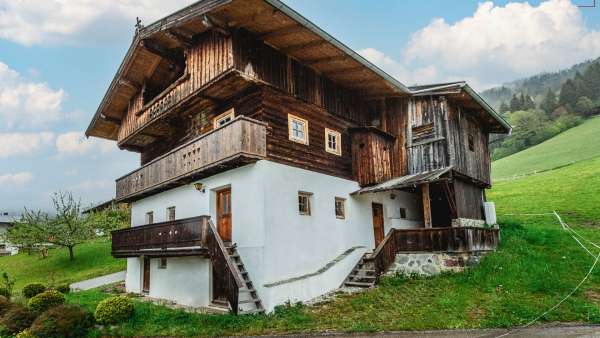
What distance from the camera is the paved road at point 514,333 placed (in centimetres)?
921

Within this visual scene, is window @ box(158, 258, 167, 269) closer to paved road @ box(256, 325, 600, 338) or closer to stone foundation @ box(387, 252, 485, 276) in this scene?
stone foundation @ box(387, 252, 485, 276)

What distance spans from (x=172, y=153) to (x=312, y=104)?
612 cm

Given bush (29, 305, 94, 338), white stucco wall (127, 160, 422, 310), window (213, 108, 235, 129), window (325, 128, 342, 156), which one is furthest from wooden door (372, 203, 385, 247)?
bush (29, 305, 94, 338)

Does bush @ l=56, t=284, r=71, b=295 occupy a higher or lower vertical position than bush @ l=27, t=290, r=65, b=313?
lower

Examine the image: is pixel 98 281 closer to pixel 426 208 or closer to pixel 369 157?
pixel 369 157

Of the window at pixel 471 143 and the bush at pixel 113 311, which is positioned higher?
the window at pixel 471 143

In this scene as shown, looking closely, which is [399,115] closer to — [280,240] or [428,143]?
[428,143]

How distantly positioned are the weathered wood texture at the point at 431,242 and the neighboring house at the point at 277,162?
0.05 metres

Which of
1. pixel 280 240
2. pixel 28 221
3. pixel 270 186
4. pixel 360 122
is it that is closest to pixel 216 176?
pixel 270 186

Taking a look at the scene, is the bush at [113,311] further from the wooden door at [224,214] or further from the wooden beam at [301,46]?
the wooden beam at [301,46]

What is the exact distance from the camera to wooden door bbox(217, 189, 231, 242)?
605 inches

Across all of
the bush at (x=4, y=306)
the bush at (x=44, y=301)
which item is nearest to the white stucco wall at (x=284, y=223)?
the bush at (x=44, y=301)

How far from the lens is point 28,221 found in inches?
1357

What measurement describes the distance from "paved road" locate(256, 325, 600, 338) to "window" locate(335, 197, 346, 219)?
7.75m
